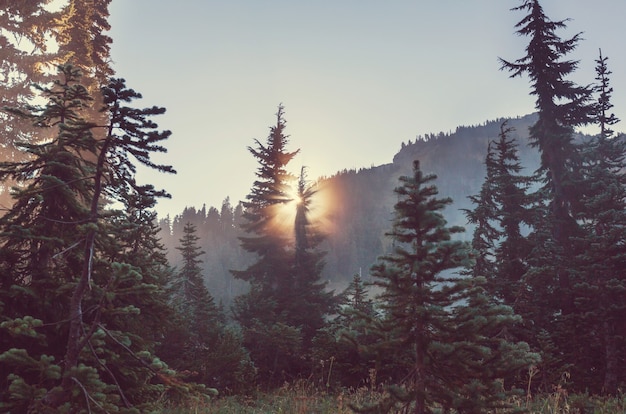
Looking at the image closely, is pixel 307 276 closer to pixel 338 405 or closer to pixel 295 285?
pixel 295 285

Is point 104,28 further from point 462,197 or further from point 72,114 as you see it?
point 462,197

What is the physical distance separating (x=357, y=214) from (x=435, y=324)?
132m

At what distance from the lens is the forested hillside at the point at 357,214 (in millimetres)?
99938

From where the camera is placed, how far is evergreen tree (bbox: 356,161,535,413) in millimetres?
4719

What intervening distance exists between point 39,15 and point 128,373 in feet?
85.1

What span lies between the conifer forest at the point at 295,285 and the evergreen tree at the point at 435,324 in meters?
0.03

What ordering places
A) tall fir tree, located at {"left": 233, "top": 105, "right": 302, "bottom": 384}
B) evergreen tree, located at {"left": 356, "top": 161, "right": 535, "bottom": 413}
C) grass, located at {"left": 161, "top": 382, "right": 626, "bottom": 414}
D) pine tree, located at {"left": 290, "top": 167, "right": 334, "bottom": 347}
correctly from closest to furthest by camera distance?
evergreen tree, located at {"left": 356, "top": 161, "right": 535, "bottom": 413}
grass, located at {"left": 161, "top": 382, "right": 626, "bottom": 414}
tall fir tree, located at {"left": 233, "top": 105, "right": 302, "bottom": 384}
pine tree, located at {"left": 290, "top": 167, "right": 334, "bottom": 347}

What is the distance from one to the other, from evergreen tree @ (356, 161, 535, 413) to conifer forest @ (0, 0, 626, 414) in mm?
30

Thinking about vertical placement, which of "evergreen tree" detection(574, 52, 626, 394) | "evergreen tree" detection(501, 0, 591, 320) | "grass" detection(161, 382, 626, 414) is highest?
"evergreen tree" detection(501, 0, 591, 320)

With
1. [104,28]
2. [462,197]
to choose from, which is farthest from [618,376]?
[462,197]

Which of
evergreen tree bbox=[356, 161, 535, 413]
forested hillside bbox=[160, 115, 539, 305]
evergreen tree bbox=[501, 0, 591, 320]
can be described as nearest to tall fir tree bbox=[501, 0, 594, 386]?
evergreen tree bbox=[501, 0, 591, 320]

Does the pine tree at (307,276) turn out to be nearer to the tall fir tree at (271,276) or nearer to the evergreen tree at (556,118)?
the tall fir tree at (271,276)

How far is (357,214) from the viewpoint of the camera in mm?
136000

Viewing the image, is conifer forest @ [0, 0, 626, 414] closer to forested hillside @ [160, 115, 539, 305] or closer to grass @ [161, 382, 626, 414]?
grass @ [161, 382, 626, 414]
